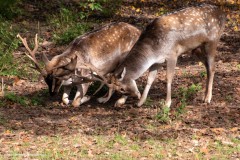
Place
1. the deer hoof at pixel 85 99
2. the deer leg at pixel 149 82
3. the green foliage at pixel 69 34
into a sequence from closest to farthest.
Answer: the deer leg at pixel 149 82 < the deer hoof at pixel 85 99 < the green foliage at pixel 69 34

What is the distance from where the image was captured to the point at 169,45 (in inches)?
392

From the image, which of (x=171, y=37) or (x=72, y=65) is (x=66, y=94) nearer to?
(x=72, y=65)

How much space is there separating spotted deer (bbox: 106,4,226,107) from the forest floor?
430 mm

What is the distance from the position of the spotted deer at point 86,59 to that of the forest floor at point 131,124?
0.38 m

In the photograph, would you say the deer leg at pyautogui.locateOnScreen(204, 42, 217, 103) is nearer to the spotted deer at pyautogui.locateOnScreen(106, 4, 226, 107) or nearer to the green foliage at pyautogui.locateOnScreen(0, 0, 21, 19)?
the spotted deer at pyautogui.locateOnScreen(106, 4, 226, 107)

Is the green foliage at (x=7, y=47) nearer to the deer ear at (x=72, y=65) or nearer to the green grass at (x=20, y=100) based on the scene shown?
the green grass at (x=20, y=100)

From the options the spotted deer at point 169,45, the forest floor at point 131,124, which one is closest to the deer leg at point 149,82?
the spotted deer at point 169,45

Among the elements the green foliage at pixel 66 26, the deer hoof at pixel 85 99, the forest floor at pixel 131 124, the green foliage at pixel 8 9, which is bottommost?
the forest floor at pixel 131 124

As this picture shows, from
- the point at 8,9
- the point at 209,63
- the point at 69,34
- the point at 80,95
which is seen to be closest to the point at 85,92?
the point at 80,95

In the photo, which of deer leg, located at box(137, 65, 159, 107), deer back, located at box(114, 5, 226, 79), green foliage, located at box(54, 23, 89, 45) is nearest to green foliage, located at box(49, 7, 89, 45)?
green foliage, located at box(54, 23, 89, 45)

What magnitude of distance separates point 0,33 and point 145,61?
16.9 ft

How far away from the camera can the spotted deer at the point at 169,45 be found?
9.91 m

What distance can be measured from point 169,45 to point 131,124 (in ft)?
5.43

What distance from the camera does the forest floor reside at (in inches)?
306
